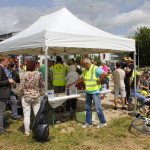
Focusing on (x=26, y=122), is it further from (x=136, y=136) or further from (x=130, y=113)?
(x=130, y=113)

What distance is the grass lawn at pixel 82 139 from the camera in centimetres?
367

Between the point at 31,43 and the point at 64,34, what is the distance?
776 millimetres

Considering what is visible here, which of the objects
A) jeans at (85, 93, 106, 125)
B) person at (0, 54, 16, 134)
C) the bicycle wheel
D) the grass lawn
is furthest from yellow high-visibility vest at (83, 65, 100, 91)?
person at (0, 54, 16, 134)

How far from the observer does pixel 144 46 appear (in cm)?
5088

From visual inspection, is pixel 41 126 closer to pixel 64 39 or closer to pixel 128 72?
pixel 64 39

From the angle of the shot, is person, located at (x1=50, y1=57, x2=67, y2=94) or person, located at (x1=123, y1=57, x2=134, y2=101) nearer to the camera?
person, located at (x1=50, y1=57, x2=67, y2=94)

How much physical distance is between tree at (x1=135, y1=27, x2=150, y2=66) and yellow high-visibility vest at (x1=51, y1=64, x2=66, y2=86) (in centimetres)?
4888

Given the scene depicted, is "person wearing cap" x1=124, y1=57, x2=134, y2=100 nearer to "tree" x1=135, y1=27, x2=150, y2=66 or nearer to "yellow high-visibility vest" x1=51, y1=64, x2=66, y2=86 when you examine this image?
"yellow high-visibility vest" x1=51, y1=64, x2=66, y2=86

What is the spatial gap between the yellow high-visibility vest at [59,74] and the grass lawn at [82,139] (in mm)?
1279

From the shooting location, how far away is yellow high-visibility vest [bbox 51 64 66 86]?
548 centimetres

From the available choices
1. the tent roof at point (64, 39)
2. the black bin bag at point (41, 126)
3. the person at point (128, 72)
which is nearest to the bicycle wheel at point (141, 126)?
the black bin bag at point (41, 126)

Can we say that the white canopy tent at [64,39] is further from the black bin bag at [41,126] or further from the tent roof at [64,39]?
the black bin bag at [41,126]

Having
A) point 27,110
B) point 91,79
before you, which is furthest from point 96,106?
point 27,110

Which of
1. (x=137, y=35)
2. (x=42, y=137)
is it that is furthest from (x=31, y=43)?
(x=137, y=35)
